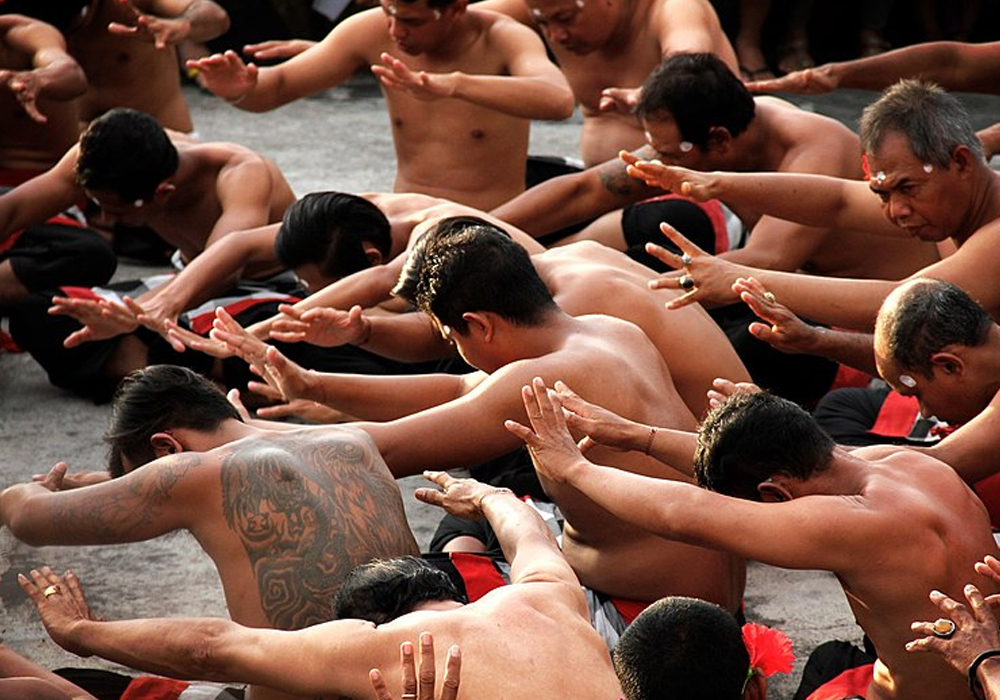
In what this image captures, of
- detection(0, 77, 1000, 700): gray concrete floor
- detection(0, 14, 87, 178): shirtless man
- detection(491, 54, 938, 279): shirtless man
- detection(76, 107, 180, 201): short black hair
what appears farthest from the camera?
detection(0, 14, 87, 178): shirtless man

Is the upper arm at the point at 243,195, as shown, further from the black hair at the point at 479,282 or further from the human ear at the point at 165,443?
the human ear at the point at 165,443

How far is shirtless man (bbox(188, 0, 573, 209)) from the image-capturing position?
5.50 metres

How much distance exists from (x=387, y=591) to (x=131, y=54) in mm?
4257

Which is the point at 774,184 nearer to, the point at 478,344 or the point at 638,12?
the point at 478,344

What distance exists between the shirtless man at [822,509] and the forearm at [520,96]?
7.35 feet

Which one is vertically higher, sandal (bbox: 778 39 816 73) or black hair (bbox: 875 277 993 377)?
black hair (bbox: 875 277 993 377)

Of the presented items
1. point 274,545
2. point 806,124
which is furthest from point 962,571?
point 806,124

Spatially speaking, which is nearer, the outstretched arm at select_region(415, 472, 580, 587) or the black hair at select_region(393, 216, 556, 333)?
the outstretched arm at select_region(415, 472, 580, 587)

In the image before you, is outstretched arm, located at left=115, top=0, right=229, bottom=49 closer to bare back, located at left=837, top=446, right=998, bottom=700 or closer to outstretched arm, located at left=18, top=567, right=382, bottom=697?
outstretched arm, located at left=18, top=567, right=382, bottom=697

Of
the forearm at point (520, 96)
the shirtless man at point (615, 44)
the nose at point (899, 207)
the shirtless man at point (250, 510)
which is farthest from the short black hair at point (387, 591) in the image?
the shirtless man at point (615, 44)

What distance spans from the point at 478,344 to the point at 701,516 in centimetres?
88

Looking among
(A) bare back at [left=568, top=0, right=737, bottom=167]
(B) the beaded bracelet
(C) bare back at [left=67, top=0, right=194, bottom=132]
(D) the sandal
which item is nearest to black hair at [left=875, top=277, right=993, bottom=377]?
(B) the beaded bracelet

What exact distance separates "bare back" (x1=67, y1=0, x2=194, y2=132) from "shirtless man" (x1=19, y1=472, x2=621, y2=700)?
3.95 meters

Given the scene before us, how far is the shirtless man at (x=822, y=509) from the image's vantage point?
115 inches
